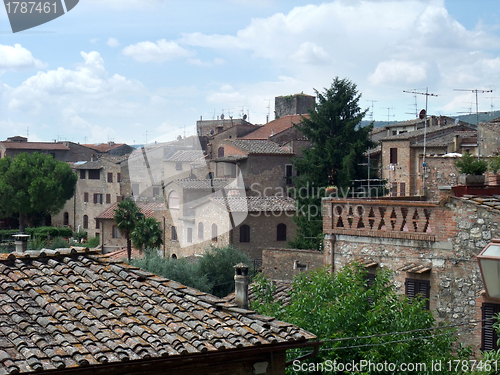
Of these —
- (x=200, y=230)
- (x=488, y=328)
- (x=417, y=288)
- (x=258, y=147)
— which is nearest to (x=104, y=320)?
(x=417, y=288)

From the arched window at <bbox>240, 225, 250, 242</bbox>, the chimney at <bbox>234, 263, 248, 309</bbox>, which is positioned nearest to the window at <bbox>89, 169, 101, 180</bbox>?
the arched window at <bbox>240, 225, 250, 242</bbox>

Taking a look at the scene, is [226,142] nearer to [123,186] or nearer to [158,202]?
[158,202]

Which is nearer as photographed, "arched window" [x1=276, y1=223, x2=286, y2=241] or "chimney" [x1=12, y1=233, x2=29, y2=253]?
"chimney" [x1=12, y1=233, x2=29, y2=253]

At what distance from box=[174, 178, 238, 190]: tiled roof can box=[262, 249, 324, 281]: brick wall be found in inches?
669

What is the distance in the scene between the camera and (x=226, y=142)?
45.7 meters

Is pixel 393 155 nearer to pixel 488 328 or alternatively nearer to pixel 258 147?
pixel 258 147

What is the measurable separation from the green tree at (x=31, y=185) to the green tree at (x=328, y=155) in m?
29.9

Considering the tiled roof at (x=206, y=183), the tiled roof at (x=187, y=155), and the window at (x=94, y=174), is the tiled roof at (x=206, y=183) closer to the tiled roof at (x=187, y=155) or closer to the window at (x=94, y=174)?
the tiled roof at (x=187, y=155)

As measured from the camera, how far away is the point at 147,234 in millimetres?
40688

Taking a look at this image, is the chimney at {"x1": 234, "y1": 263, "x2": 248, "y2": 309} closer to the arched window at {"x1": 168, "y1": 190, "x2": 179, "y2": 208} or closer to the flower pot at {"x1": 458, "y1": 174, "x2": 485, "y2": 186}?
the flower pot at {"x1": 458, "y1": 174, "x2": 485, "y2": 186}

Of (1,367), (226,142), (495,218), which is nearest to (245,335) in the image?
(1,367)

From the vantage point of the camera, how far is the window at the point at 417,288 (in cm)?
1091

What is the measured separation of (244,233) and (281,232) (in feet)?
8.01

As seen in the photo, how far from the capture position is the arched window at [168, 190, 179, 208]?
135 ft
